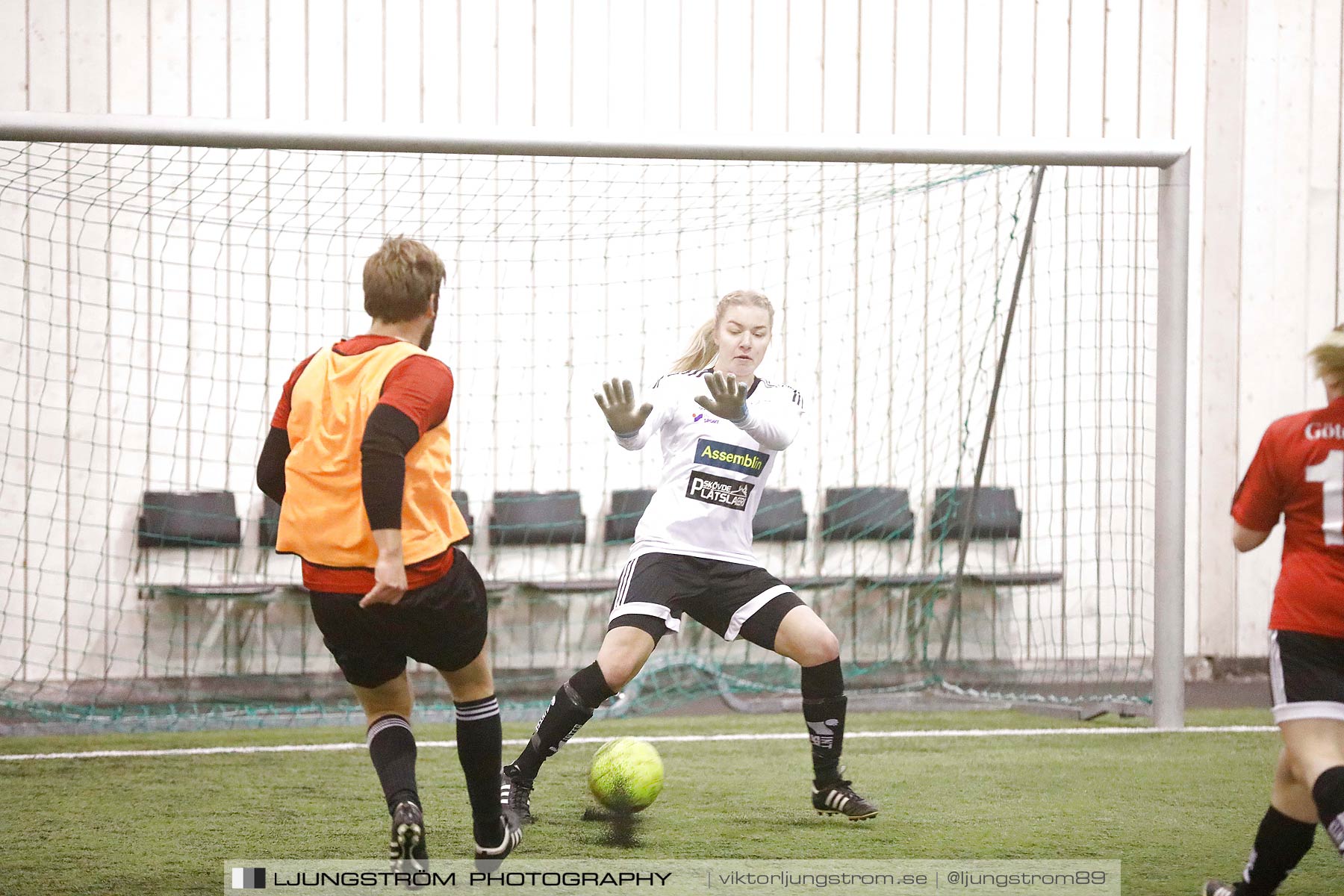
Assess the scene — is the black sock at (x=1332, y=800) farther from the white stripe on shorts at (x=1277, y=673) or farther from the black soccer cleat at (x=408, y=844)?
the black soccer cleat at (x=408, y=844)

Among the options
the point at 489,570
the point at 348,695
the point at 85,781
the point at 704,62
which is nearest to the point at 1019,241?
the point at 704,62

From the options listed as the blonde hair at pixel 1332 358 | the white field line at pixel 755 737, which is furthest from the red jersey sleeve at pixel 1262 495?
the white field line at pixel 755 737

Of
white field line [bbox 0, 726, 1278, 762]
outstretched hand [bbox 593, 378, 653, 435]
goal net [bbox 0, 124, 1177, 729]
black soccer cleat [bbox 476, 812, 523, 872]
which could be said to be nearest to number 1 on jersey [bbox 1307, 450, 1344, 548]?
outstretched hand [bbox 593, 378, 653, 435]

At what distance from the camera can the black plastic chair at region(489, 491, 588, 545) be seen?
677 cm

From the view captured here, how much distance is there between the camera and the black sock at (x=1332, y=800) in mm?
2311

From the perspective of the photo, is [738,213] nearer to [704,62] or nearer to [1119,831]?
[704,62]

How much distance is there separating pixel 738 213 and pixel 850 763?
3.66 meters

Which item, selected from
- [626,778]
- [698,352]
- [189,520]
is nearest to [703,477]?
[698,352]

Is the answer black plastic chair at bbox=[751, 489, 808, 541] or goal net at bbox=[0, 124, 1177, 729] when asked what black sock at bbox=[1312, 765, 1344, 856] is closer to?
goal net at bbox=[0, 124, 1177, 729]

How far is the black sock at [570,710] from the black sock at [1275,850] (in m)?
1.75

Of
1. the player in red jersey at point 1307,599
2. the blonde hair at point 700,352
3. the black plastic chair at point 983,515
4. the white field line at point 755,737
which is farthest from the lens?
the black plastic chair at point 983,515

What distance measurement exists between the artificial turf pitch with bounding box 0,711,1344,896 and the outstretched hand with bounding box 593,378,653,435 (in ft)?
3.95

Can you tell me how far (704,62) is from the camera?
706 centimetres

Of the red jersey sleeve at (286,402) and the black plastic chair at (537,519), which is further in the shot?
the black plastic chair at (537,519)
